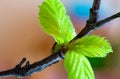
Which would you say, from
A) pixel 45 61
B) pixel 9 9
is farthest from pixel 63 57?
pixel 9 9

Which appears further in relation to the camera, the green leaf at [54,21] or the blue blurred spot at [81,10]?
the blue blurred spot at [81,10]

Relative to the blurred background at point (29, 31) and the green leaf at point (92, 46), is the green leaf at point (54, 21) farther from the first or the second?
the blurred background at point (29, 31)

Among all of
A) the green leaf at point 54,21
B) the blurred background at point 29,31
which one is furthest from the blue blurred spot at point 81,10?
the green leaf at point 54,21

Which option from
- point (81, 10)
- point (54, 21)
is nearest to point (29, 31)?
point (81, 10)

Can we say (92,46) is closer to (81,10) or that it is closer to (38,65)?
(38,65)

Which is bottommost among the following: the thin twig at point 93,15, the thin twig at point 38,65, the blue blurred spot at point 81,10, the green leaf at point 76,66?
the blue blurred spot at point 81,10

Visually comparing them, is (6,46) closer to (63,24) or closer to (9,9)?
(9,9)

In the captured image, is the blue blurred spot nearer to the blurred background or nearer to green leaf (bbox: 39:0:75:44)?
the blurred background
